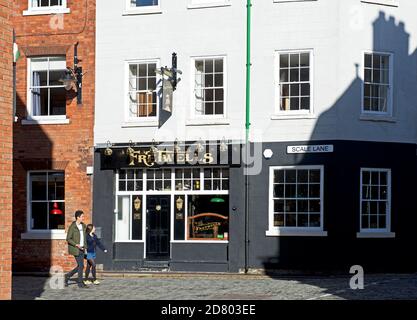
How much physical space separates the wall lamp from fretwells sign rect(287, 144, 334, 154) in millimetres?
6996

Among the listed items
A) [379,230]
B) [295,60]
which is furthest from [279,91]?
[379,230]

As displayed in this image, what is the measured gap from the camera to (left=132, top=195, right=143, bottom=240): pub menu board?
2395cm

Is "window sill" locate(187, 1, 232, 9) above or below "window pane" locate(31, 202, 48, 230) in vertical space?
above

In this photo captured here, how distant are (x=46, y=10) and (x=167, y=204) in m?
7.48

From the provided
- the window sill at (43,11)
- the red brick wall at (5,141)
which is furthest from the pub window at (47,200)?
the red brick wall at (5,141)

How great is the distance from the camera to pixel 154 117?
938 inches

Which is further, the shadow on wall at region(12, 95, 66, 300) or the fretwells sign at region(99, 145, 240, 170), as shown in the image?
the shadow on wall at region(12, 95, 66, 300)

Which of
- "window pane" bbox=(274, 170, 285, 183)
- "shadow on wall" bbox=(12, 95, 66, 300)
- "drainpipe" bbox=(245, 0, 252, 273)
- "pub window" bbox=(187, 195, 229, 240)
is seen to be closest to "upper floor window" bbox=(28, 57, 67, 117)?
"shadow on wall" bbox=(12, 95, 66, 300)

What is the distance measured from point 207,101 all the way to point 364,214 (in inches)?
233

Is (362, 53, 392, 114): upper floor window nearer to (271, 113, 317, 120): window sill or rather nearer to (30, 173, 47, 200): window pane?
(271, 113, 317, 120): window sill

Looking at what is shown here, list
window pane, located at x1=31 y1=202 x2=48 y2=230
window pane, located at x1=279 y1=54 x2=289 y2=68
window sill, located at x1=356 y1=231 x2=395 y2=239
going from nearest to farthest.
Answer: window sill, located at x1=356 y1=231 x2=395 y2=239 < window pane, located at x1=279 y1=54 x2=289 y2=68 < window pane, located at x1=31 y1=202 x2=48 y2=230

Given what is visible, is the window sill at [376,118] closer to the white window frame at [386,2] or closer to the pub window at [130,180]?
the white window frame at [386,2]

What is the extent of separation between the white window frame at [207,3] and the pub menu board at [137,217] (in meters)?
6.23
